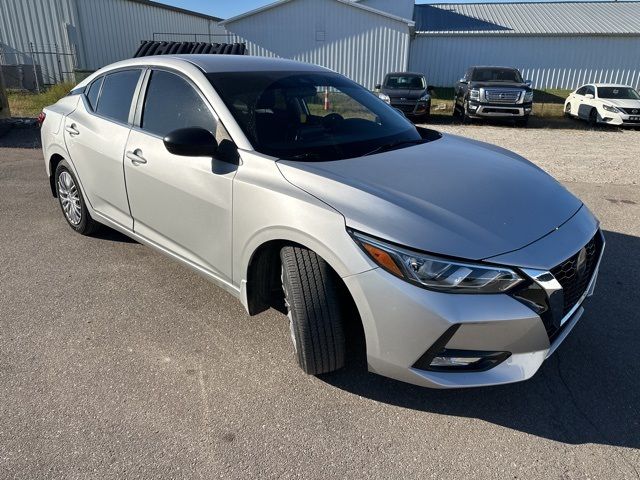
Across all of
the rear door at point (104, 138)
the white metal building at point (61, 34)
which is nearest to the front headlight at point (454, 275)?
the rear door at point (104, 138)

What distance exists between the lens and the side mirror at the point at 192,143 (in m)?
2.71

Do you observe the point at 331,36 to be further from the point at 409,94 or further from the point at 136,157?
the point at 136,157

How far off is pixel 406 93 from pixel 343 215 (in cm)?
1312

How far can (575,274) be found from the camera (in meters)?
2.38

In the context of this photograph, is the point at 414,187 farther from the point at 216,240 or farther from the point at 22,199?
the point at 22,199

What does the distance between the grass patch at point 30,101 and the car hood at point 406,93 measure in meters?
10.1

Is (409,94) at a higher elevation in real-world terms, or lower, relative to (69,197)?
lower

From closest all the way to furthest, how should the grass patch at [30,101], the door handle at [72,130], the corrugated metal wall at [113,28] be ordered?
the door handle at [72,130]
the grass patch at [30,101]
the corrugated metal wall at [113,28]

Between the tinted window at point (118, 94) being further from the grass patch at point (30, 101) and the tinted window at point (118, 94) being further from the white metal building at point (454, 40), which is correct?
the white metal building at point (454, 40)

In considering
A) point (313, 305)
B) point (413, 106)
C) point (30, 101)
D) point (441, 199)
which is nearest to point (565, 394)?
point (441, 199)

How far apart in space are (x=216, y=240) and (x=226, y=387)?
855 mm

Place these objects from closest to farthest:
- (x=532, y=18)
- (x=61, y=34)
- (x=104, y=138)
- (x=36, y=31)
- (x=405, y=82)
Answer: (x=104, y=138), (x=405, y=82), (x=36, y=31), (x=61, y=34), (x=532, y=18)

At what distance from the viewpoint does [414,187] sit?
2.47 meters

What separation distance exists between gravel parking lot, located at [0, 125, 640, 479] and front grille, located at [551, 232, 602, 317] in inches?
21.6
